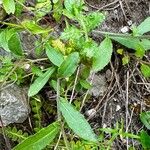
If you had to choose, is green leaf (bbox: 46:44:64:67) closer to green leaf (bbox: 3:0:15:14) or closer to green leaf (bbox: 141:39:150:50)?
green leaf (bbox: 3:0:15:14)

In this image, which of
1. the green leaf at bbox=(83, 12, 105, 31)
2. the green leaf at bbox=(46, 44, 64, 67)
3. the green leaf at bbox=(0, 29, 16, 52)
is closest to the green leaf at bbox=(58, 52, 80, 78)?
the green leaf at bbox=(46, 44, 64, 67)

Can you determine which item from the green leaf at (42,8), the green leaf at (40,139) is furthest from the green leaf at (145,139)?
the green leaf at (42,8)

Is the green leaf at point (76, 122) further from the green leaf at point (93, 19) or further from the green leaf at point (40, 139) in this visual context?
the green leaf at point (93, 19)

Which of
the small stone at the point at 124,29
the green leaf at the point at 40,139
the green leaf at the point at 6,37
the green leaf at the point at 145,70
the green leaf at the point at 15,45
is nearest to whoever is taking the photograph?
the green leaf at the point at 40,139

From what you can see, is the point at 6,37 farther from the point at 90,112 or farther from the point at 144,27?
the point at 144,27

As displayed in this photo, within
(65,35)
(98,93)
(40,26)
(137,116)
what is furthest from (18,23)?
(137,116)
